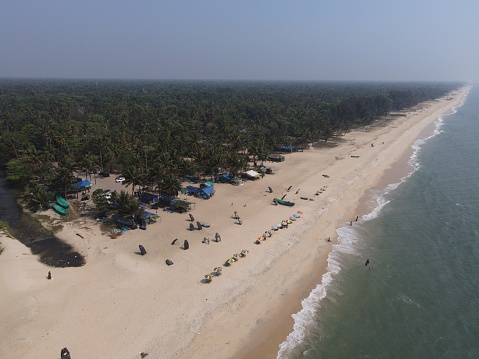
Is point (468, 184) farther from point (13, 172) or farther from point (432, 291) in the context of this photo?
point (13, 172)

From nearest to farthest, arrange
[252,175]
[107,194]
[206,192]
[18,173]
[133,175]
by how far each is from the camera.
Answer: [133,175]
[107,194]
[206,192]
[18,173]
[252,175]

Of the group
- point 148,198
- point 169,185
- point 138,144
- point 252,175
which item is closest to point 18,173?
point 138,144

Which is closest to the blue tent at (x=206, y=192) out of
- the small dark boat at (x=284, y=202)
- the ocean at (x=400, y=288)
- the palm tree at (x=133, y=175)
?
the palm tree at (x=133, y=175)

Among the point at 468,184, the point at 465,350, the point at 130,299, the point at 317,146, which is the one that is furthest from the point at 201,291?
the point at 317,146

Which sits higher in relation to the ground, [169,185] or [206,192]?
[169,185]

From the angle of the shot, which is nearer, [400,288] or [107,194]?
[400,288]

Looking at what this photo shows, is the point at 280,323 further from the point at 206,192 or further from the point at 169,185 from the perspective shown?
the point at 206,192
